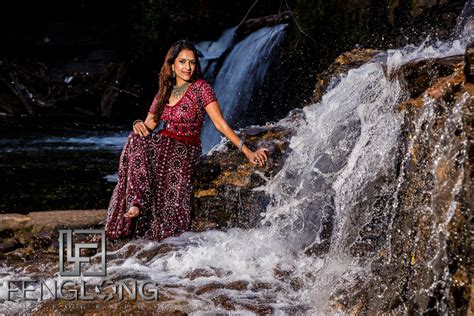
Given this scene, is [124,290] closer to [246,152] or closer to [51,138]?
[246,152]

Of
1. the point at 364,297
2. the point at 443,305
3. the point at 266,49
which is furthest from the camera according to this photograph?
the point at 266,49

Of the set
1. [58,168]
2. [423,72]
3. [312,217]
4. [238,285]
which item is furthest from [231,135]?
[58,168]

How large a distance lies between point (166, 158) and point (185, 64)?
2.48ft

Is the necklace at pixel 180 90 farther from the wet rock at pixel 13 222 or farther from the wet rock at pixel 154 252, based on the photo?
the wet rock at pixel 13 222

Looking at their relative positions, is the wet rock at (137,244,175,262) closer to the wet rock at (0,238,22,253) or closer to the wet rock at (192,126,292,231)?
the wet rock at (192,126,292,231)

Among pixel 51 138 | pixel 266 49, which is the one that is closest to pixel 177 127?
pixel 266 49

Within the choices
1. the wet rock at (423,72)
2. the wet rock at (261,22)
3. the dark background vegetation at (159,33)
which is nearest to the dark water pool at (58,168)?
the dark background vegetation at (159,33)

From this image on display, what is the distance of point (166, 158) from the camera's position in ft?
16.1

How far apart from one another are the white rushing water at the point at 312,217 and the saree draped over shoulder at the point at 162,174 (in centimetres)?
17

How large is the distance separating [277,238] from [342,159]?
776mm

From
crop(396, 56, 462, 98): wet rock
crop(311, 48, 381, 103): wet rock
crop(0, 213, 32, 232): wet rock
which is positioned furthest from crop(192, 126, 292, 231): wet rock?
crop(396, 56, 462, 98): wet rock

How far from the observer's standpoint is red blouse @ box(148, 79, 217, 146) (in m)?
4.84

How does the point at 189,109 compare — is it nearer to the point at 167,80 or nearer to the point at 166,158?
the point at 167,80

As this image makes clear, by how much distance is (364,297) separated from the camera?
3.39 metres
